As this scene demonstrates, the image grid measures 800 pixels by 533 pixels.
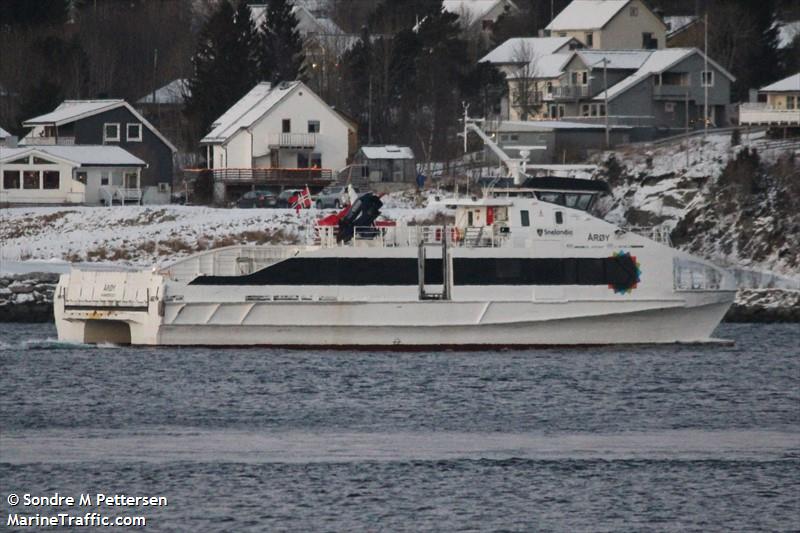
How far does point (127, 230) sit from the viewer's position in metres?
67.5

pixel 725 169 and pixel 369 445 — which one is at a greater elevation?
pixel 725 169

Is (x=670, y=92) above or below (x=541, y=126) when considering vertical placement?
above

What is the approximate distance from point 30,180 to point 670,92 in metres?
29.7

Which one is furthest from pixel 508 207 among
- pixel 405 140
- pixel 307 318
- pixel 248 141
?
pixel 405 140

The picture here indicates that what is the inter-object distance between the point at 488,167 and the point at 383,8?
35188 millimetres

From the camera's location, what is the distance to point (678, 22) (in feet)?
375

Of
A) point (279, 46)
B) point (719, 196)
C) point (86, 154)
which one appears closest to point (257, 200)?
point (86, 154)

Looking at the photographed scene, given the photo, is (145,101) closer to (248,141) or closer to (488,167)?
(248,141)

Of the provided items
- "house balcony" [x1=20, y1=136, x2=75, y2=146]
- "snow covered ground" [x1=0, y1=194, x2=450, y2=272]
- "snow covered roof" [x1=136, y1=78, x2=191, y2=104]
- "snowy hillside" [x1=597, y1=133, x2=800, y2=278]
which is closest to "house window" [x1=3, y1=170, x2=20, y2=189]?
"house balcony" [x1=20, y1=136, x2=75, y2=146]

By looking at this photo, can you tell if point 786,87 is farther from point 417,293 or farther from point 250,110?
point 417,293

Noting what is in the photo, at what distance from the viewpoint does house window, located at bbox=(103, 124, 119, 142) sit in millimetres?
84875

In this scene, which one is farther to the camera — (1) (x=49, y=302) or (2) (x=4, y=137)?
(2) (x=4, y=137)

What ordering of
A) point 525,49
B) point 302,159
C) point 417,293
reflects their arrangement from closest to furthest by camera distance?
point 417,293, point 302,159, point 525,49

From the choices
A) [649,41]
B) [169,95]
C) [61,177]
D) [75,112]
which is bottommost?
[61,177]
